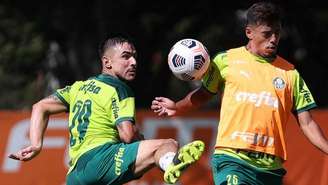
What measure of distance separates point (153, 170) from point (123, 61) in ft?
18.0

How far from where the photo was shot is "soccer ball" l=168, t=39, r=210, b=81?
6953 mm

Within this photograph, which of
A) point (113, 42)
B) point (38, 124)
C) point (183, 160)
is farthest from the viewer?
point (38, 124)

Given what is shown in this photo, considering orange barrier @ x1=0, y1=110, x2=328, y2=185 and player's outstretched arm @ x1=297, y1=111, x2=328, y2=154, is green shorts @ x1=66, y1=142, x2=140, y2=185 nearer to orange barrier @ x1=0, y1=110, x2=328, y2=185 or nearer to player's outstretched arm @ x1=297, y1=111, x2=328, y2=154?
player's outstretched arm @ x1=297, y1=111, x2=328, y2=154

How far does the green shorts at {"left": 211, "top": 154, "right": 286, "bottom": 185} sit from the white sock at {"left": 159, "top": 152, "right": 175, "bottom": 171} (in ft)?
1.15

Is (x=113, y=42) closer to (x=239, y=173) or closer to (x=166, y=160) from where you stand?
(x=166, y=160)

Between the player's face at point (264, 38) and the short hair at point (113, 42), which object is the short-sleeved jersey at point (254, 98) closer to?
the player's face at point (264, 38)

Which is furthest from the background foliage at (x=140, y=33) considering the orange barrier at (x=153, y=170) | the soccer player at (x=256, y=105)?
the soccer player at (x=256, y=105)

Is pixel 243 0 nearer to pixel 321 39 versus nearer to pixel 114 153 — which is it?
A: pixel 321 39

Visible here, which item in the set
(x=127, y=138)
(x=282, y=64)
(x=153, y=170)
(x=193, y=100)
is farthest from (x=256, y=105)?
(x=153, y=170)

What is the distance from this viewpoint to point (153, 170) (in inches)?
509

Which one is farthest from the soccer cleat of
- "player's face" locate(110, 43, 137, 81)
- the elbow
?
"player's face" locate(110, 43, 137, 81)

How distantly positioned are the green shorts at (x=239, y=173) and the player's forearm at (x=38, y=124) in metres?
1.82

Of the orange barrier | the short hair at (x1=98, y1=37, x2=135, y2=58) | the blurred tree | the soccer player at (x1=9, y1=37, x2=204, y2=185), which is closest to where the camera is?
the soccer player at (x1=9, y1=37, x2=204, y2=185)

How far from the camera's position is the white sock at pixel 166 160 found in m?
6.80
